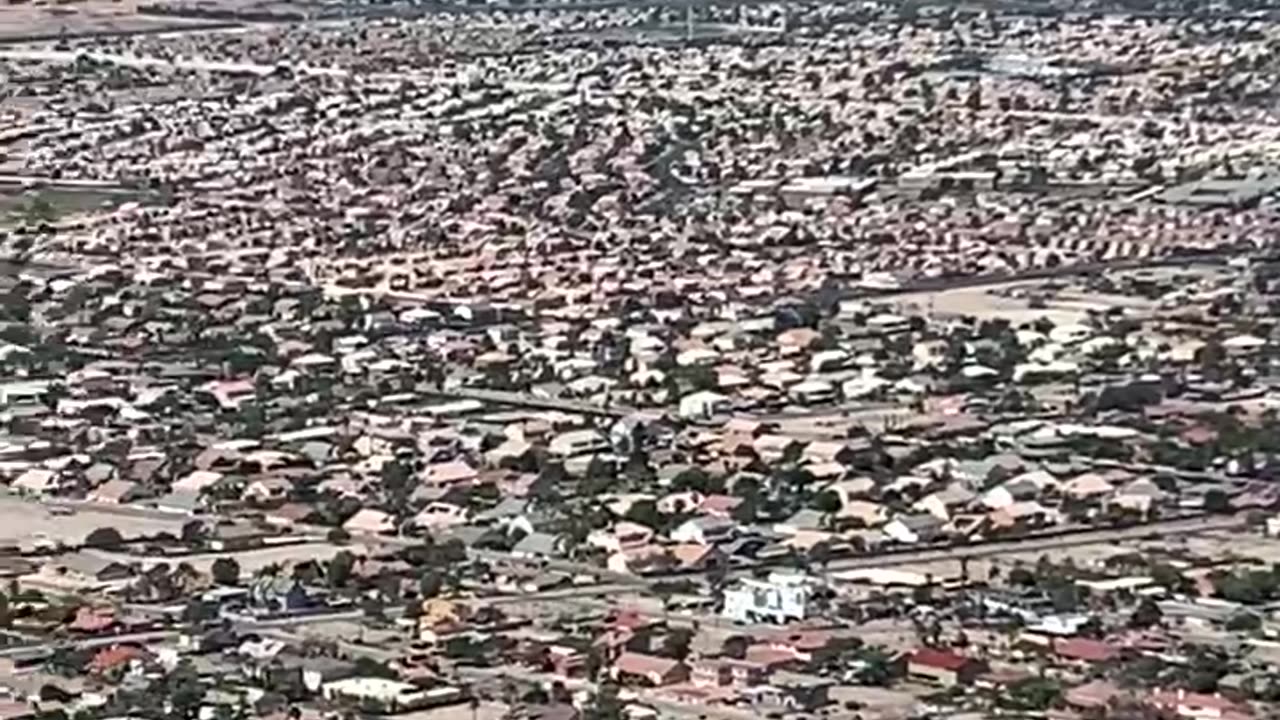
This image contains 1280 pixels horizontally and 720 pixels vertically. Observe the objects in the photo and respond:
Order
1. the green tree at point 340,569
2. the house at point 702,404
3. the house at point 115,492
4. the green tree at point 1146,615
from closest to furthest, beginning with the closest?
1. the green tree at point 1146,615
2. the green tree at point 340,569
3. the house at point 115,492
4. the house at point 702,404

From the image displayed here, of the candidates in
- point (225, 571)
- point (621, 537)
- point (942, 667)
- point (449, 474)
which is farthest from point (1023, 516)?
point (225, 571)

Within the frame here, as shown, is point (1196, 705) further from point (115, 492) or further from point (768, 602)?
point (115, 492)

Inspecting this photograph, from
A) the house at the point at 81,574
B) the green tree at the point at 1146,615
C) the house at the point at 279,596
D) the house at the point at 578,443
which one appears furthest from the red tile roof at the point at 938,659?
the house at the point at 578,443

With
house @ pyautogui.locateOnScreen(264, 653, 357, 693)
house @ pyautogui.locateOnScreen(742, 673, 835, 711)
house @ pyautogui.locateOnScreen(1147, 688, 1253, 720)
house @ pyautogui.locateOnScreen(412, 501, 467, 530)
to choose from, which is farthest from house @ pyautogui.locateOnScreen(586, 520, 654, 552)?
house @ pyautogui.locateOnScreen(1147, 688, 1253, 720)

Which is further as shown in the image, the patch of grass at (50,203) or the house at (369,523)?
the patch of grass at (50,203)

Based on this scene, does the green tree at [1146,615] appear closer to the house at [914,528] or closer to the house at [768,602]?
the house at [768,602]

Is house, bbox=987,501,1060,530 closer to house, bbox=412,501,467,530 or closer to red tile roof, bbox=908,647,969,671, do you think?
red tile roof, bbox=908,647,969,671

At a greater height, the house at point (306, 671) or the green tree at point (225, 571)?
the green tree at point (225, 571)
